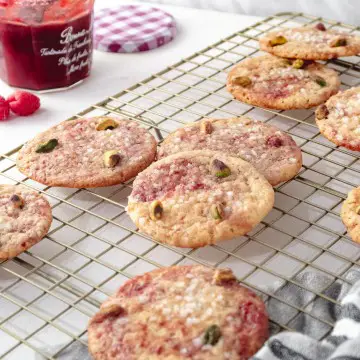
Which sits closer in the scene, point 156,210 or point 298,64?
point 156,210

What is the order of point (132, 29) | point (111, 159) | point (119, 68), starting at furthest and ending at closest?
point (132, 29), point (119, 68), point (111, 159)

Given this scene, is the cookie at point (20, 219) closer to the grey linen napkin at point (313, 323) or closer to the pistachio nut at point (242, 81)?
the grey linen napkin at point (313, 323)

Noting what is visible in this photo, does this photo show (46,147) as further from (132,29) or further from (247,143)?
(132,29)

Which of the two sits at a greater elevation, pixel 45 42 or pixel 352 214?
pixel 45 42

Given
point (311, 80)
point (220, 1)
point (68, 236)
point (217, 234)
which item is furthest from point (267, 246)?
point (220, 1)

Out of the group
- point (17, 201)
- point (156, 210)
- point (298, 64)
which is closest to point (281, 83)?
point (298, 64)

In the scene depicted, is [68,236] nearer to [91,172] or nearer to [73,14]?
[91,172]

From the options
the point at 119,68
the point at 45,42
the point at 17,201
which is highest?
the point at 45,42
